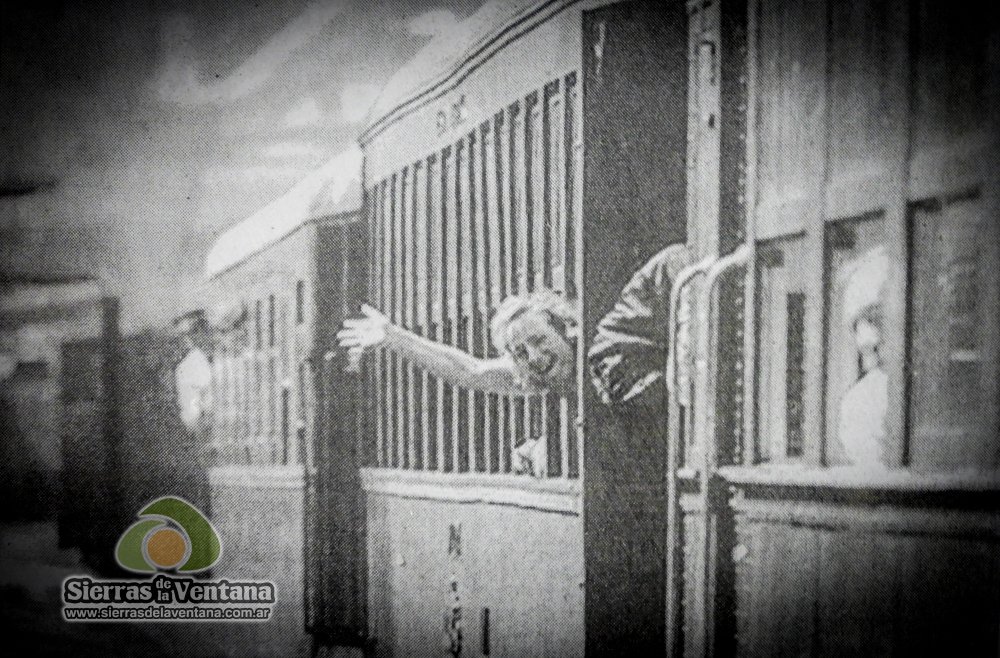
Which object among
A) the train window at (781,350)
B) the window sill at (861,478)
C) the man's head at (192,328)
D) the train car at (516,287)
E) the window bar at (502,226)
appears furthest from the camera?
the man's head at (192,328)

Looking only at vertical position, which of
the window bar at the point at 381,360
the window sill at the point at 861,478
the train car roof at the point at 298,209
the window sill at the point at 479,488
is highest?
the train car roof at the point at 298,209

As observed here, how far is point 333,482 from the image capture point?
227 centimetres

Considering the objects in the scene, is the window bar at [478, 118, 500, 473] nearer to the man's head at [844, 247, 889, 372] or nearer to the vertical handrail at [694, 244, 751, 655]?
the vertical handrail at [694, 244, 751, 655]

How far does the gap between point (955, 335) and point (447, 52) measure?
128cm

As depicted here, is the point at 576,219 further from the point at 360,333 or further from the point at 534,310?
the point at 360,333

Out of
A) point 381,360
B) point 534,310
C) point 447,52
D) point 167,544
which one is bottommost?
point 167,544

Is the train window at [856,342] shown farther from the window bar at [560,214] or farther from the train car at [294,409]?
the train car at [294,409]

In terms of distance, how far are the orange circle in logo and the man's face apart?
3.10 feet

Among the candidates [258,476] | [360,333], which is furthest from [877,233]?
[258,476]

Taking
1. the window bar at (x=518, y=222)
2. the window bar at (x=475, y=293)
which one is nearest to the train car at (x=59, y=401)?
the window bar at (x=475, y=293)

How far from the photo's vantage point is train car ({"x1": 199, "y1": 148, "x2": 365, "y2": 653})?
2.27 meters

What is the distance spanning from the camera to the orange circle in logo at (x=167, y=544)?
2.28 meters

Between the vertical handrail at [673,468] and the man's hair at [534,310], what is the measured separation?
0.23 m

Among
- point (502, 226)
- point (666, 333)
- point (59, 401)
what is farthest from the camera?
point (59, 401)
